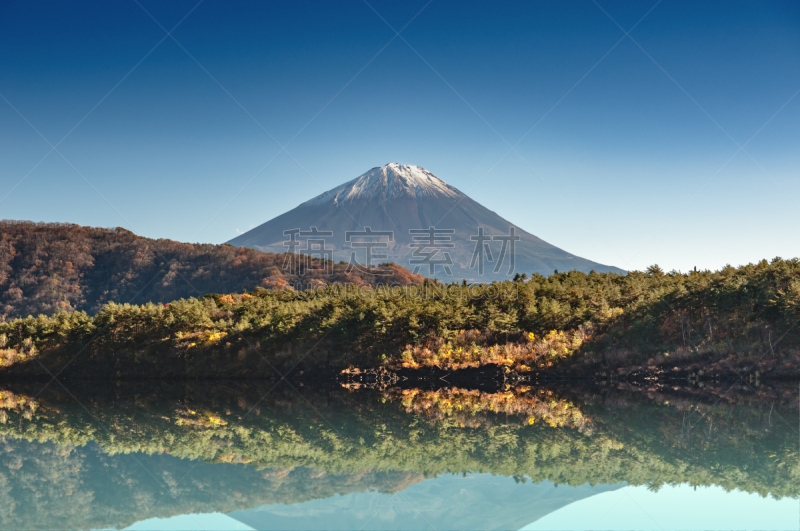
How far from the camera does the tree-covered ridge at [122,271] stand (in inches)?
2018

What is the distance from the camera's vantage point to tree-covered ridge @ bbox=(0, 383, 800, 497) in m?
8.28

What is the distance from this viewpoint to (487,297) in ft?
69.9

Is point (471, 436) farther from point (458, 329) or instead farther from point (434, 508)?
point (458, 329)

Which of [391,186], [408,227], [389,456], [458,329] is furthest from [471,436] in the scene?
[391,186]

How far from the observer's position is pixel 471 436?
34.9 ft

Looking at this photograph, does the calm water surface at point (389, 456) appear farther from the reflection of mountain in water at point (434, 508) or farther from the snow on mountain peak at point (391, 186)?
the snow on mountain peak at point (391, 186)

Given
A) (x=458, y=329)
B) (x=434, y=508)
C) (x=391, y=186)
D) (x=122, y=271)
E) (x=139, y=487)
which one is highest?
(x=391, y=186)

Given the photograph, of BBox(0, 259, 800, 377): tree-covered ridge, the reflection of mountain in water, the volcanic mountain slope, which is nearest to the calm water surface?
the reflection of mountain in water

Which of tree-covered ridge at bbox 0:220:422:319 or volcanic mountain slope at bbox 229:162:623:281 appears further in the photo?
volcanic mountain slope at bbox 229:162:623:281

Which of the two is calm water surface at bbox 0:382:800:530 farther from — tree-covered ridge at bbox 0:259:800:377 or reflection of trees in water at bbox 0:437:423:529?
tree-covered ridge at bbox 0:259:800:377

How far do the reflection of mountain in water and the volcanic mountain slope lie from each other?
117 m

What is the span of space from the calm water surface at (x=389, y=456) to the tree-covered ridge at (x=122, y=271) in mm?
36297

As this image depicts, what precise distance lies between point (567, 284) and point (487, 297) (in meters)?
3.22

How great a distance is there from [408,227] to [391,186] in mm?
22773
